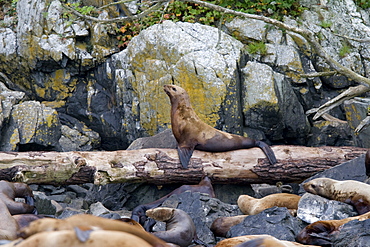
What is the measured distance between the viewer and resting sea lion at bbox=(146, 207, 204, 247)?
4395 mm

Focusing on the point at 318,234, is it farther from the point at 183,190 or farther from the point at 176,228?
the point at 183,190

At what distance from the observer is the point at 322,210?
5391mm

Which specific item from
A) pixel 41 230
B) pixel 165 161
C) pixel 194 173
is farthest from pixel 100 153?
pixel 41 230

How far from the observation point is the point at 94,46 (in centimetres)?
1334

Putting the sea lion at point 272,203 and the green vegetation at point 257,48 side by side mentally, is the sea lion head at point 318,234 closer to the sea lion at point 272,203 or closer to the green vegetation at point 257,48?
the sea lion at point 272,203

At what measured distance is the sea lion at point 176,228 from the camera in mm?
4395

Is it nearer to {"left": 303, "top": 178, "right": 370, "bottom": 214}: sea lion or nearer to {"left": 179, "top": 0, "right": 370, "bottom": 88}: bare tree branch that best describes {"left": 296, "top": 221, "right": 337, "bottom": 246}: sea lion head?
{"left": 303, "top": 178, "right": 370, "bottom": 214}: sea lion

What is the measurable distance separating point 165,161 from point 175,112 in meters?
1.22

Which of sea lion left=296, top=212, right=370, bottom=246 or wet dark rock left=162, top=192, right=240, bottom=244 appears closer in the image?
sea lion left=296, top=212, right=370, bottom=246

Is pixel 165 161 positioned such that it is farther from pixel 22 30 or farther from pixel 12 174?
pixel 22 30

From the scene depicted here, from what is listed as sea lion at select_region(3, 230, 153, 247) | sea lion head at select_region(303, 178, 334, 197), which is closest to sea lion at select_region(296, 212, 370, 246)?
sea lion head at select_region(303, 178, 334, 197)

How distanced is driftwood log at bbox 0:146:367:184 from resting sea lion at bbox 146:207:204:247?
2.28 metres

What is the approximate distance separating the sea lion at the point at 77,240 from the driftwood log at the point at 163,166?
19.4ft

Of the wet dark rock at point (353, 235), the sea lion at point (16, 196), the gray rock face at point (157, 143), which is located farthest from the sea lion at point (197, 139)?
the wet dark rock at point (353, 235)
